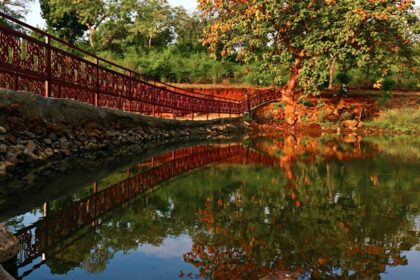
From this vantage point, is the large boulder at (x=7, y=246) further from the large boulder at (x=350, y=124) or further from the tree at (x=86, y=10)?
the tree at (x=86, y=10)

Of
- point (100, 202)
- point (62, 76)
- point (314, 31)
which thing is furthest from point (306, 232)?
point (314, 31)

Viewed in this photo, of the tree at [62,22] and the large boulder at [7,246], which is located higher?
the tree at [62,22]

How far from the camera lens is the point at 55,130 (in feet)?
33.6

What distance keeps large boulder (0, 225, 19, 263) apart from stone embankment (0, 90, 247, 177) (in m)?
4.02

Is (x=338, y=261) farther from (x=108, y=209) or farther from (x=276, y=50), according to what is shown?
(x=276, y=50)

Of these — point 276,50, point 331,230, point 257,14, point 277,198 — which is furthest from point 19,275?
point 276,50

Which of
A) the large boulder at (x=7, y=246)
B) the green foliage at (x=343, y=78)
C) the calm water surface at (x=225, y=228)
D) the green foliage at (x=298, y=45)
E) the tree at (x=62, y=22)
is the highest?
the tree at (x=62, y=22)

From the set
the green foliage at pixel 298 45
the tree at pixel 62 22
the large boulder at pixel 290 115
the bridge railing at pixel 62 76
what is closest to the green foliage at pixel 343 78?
the green foliage at pixel 298 45

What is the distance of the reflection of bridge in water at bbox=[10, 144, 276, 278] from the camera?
426 centimetres

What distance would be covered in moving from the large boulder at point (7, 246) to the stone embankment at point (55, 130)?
4018 mm

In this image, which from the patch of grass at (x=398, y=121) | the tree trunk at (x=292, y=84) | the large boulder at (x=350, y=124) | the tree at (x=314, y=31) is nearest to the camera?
the tree at (x=314, y=31)

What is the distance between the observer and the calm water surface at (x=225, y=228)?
3824 mm

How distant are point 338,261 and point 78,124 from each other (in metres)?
9.02

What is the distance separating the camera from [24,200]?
5.94m
